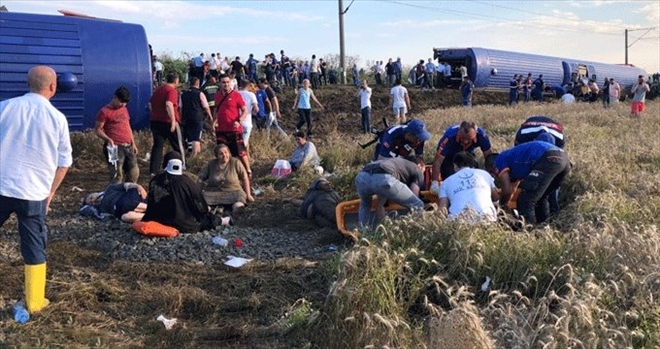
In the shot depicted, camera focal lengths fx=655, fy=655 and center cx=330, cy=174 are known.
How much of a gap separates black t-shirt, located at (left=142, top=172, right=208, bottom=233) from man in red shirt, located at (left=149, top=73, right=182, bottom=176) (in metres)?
3.02

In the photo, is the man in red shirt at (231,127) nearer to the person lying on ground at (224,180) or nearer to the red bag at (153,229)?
the person lying on ground at (224,180)

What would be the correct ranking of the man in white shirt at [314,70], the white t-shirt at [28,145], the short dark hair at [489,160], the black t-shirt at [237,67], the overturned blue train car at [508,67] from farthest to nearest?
the overturned blue train car at [508,67] < the man in white shirt at [314,70] < the black t-shirt at [237,67] < the short dark hair at [489,160] < the white t-shirt at [28,145]

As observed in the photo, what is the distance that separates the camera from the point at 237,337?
4148 millimetres

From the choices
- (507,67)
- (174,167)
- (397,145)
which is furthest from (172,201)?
(507,67)

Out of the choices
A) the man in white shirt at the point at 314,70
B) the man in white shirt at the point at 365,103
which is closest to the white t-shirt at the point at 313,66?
the man in white shirt at the point at 314,70

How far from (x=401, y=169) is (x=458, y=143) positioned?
1.22m

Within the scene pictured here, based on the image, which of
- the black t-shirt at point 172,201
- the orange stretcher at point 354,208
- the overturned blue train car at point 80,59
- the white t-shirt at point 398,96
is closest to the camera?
the black t-shirt at point 172,201

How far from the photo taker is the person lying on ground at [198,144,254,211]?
7.97m

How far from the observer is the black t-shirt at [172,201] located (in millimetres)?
6574

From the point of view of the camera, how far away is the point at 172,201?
659 cm

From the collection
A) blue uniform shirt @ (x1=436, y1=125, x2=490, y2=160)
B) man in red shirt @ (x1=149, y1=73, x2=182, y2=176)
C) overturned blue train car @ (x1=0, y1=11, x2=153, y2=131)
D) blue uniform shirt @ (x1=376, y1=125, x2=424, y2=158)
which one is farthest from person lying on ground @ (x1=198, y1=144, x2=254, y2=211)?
overturned blue train car @ (x1=0, y1=11, x2=153, y2=131)

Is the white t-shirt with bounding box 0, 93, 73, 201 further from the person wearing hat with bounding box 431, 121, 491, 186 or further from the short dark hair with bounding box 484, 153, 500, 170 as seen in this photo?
the short dark hair with bounding box 484, 153, 500, 170

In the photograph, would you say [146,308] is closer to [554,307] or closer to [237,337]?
[237,337]

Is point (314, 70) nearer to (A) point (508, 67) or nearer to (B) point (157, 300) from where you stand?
(A) point (508, 67)
